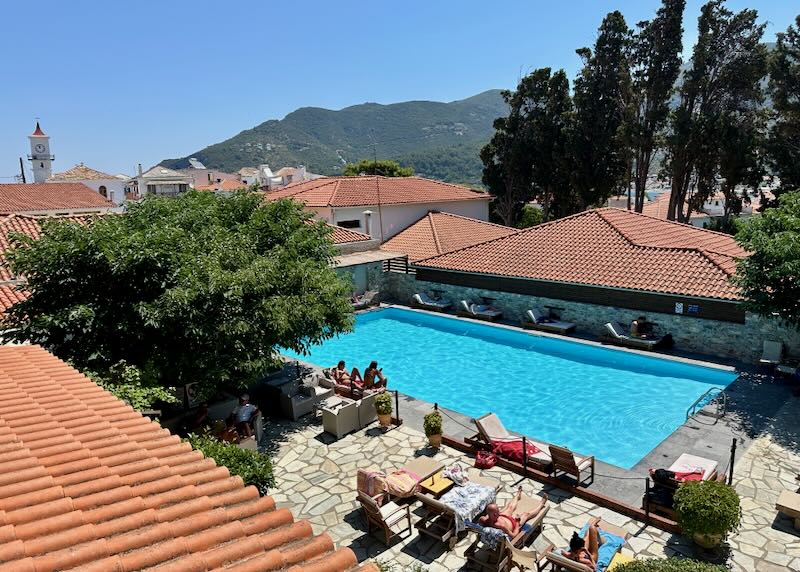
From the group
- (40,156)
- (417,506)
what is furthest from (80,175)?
(417,506)

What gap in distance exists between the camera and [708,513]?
7949mm

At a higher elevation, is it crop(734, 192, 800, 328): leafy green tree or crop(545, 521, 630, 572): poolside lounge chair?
crop(734, 192, 800, 328): leafy green tree

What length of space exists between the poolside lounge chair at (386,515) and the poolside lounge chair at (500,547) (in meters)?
1.24

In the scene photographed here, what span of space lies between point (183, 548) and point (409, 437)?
9.41m

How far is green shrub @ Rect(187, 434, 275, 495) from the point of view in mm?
9070

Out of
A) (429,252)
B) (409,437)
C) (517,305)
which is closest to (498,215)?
(429,252)

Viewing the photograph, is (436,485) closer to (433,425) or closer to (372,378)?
(433,425)

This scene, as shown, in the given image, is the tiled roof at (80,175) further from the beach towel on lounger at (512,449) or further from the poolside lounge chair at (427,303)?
the beach towel on lounger at (512,449)

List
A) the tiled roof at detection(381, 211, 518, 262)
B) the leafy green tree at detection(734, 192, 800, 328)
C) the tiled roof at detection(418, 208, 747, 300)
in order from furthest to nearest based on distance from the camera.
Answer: the tiled roof at detection(381, 211, 518, 262)
the tiled roof at detection(418, 208, 747, 300)
the leafy green tree at detection(734, 192, 800, 328)

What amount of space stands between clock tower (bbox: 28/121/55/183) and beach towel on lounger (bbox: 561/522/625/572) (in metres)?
103

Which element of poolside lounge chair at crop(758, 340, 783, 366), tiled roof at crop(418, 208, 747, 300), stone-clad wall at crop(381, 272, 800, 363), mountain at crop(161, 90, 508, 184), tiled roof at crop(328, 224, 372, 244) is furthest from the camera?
mountain at crop(161, 90, 508, 184)

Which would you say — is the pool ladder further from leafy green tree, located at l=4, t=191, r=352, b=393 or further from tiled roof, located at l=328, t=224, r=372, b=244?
tiled roof, located at l=328, t=224, r=372, b=244

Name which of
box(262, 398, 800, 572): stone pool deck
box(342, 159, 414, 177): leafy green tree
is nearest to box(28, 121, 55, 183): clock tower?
box(342, 159, 414, 177): leafy green tree

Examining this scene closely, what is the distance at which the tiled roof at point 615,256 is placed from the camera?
19.1 meters
